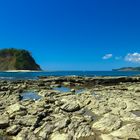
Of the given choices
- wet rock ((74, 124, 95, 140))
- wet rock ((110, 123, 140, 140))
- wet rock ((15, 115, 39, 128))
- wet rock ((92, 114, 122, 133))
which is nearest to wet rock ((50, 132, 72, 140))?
wet rock ((74, 124, 95, 140))

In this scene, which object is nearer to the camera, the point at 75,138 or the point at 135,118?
the point at 75,138

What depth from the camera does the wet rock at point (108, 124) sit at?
1828 cm

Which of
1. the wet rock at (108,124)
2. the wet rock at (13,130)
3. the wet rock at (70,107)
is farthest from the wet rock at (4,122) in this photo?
the wet rock at (108,124)

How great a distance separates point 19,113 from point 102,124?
7140 millimetres

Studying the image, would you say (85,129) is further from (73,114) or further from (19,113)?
(19,113)

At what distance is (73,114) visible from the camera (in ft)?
74.4

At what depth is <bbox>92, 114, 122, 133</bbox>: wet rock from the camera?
1828cm

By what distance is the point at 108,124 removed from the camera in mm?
18922

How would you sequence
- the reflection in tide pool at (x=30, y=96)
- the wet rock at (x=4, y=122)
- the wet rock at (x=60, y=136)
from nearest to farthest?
the wet rock at (x=60, y=136)
the wet rock at (x=4, y=122)
the reflection in tide pool at (x=30, y=96)

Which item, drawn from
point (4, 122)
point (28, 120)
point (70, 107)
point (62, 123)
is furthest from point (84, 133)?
point (70, 107)

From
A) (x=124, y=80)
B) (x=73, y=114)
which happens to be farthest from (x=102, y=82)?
(x=73, y=114)

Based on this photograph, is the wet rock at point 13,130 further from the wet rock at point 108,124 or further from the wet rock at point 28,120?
the wet rock at point 108,124

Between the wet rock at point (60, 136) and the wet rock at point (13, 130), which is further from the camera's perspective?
the wet rock at point (13, 130)

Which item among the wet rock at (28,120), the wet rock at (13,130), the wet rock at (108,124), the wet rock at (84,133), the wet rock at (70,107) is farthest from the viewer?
the wet rock at (70,107)
